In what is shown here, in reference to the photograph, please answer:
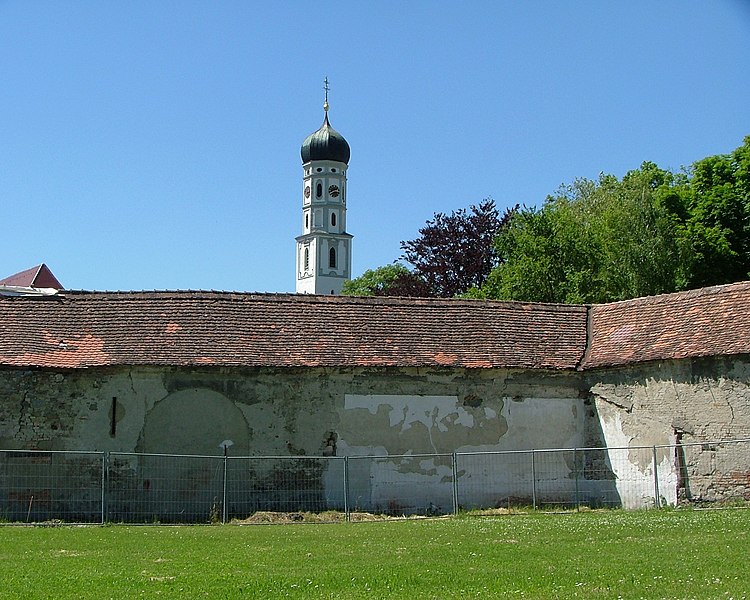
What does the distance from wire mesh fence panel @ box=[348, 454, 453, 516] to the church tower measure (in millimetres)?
75870

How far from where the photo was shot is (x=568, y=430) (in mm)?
24172

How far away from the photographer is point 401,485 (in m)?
22.9

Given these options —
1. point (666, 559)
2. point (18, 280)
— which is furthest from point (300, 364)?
point (18, 280)

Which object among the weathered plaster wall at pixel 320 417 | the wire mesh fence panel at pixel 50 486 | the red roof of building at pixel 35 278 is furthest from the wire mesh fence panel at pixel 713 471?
the red roof of building at pixel 35 278

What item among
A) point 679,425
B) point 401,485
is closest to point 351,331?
point 401,485

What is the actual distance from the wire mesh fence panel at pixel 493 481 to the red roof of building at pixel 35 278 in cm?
3245

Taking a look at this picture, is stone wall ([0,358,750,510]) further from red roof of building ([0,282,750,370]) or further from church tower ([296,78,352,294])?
church tower ([296,78,352,294])

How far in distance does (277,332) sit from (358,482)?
399cm

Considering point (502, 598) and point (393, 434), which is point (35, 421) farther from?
point (502, 598)

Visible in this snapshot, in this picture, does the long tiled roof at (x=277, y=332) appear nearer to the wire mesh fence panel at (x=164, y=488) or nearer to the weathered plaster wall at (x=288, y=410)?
the weathered plaster wall at (x=288, y=410)

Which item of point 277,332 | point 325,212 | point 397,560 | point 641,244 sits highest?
point 325,212

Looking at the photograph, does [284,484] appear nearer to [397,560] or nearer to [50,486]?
[50,486]

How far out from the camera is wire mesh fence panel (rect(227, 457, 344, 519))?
22.0m

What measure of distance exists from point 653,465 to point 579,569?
37.1 feet
